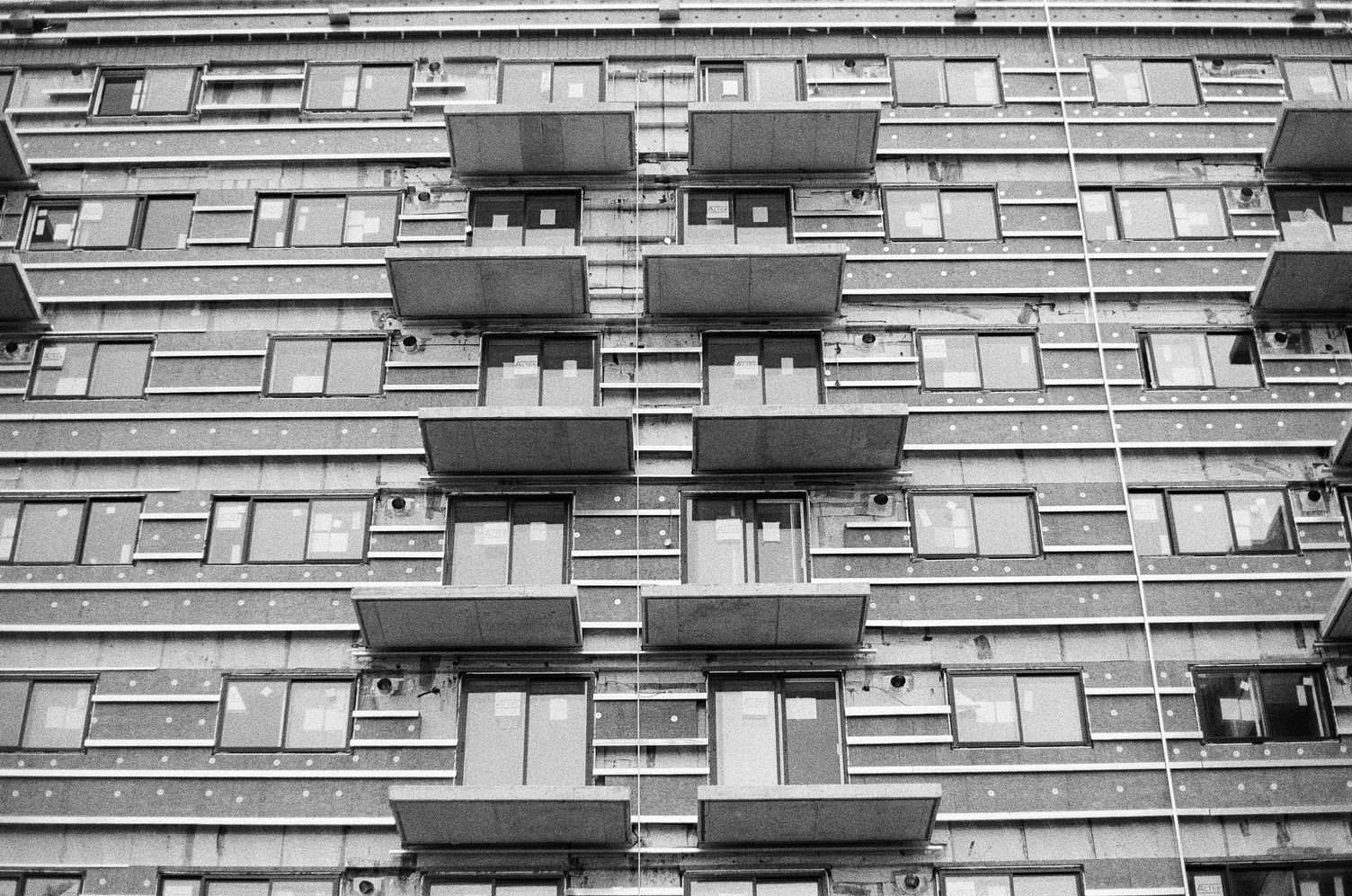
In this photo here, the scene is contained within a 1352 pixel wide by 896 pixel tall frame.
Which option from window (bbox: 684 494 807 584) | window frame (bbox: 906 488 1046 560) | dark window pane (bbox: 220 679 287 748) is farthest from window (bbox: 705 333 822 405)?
dark window pane (bbox: 220 679 287 748)

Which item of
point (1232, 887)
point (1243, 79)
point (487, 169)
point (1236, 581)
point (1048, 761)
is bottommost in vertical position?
point (1232, 887)

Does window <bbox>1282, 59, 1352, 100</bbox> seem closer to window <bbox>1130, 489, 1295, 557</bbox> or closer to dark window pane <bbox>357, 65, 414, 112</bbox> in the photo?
window <bbox>1130, 489, 1295, 557</bbox>

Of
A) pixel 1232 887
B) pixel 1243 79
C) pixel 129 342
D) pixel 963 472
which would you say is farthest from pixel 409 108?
pixel 1232 887

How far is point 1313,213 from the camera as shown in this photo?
3123 cm

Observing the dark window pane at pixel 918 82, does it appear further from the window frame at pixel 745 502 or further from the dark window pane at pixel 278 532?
the dark window pane at pixel 278 532

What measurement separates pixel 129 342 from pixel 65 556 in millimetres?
4585

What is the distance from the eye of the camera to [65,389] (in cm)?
2991

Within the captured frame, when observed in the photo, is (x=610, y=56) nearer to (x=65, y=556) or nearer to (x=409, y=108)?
(x=409, y=108)

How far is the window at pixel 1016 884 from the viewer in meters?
25.4

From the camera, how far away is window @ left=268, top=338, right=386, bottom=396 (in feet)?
97.2

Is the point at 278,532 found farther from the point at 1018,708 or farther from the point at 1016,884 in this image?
the point at 1016,884

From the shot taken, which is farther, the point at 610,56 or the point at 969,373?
the point at 610,56

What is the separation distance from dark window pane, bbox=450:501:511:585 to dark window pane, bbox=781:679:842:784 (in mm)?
5725

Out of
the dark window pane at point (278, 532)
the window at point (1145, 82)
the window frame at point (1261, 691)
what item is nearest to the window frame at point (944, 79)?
the window at point (1145, 82)
